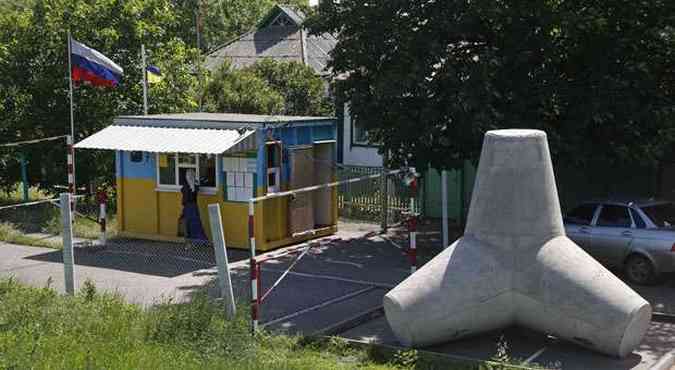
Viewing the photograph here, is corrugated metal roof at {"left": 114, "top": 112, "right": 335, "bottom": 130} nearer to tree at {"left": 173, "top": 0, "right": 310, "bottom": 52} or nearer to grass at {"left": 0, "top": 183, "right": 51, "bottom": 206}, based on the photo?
grass at {"left": 0, "top": 183, "right": 51, "bottom": 206}

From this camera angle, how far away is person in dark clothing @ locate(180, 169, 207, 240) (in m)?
17.6

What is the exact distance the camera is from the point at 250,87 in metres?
28.4

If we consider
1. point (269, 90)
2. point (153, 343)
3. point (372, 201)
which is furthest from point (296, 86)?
point (153, 343)

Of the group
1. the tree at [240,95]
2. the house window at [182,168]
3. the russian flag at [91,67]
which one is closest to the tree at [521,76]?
the house window at [182,168]

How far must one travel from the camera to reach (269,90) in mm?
28875

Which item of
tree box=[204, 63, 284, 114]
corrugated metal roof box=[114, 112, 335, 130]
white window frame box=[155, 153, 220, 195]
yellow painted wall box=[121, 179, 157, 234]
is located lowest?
yellow painted wall box=[121, 179, 157, 234]

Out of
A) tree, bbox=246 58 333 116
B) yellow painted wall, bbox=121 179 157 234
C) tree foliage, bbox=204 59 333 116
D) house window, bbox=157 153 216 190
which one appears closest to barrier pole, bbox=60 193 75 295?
house window, bbox=157 153 216 190

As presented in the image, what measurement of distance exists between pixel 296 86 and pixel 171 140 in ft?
42.4

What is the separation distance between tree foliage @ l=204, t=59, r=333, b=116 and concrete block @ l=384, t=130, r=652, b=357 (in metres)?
16.1

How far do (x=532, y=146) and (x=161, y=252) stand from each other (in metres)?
8.81

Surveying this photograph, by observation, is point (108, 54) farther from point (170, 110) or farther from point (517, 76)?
point (517, 76)

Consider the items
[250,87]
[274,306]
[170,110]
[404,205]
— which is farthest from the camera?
[250,87]

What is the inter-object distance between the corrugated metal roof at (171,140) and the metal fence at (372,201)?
5.45 meters

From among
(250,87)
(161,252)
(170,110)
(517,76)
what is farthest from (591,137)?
(250,87)
